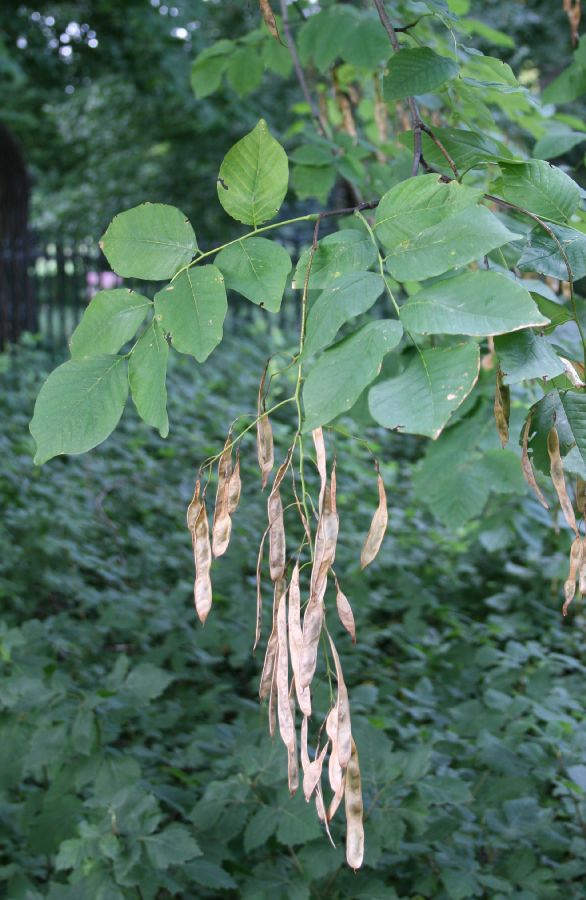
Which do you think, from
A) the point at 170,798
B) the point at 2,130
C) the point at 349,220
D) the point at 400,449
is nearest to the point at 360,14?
the point at 349,220

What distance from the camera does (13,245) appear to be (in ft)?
30.6

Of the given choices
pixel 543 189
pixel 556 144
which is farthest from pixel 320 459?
pixel 556 144

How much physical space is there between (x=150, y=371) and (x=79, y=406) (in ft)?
0.33

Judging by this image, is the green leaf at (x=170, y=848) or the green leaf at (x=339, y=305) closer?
the green leaf at (x=339, y=305)

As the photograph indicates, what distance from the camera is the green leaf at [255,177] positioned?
46.1 inches

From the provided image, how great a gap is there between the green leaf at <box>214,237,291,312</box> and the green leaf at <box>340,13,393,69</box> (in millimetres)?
1476

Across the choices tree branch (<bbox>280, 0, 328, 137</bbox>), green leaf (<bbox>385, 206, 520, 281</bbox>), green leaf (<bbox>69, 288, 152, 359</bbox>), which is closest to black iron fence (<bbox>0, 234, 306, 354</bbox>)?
tree branch (<bbox>280, 0, 328, 137</bbox>)

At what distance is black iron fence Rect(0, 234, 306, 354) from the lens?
913cm

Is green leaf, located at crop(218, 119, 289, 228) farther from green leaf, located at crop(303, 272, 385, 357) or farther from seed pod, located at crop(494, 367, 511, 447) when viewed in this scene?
seed pod, located at crop(494, 367, 511, 447)

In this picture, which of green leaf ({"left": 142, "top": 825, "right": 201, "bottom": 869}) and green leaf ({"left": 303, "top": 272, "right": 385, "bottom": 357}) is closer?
→ green leaf ({"left": 303, "top": 272, "right": 385, "bottom": 357})

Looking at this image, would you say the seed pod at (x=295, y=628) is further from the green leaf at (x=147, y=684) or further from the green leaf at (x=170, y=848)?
the green leaf at (x=147, y=684)

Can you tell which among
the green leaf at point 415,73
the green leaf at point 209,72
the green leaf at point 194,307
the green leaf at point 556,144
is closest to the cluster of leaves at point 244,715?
the green leaf at point 556,144

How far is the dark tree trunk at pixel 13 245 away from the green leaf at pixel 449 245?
837cm

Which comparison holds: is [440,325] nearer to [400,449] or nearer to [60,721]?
[60,721]
